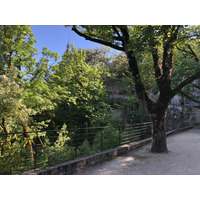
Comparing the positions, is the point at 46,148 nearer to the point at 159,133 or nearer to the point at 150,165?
the point at 150,165

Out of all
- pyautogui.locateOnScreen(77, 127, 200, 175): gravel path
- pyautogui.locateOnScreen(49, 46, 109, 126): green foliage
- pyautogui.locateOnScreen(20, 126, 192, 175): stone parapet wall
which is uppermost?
pyautogui.locateOnScreen(49, 46, 109, 126): green foliage

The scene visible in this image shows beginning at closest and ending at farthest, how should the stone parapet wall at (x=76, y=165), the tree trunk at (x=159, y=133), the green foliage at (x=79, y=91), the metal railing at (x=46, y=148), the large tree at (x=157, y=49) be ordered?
the stone parapet wall at (x=76, y=165), the metal railing at (x=46, y=148), the large tree at (x=157, y=49), the tree trunk at (x=159, y=133), the green foliage at (x=79, y=91)

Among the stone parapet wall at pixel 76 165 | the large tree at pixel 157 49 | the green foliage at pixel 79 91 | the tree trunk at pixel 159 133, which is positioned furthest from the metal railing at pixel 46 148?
the green foliage at pixel 79 91

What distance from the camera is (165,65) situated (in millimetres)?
6906

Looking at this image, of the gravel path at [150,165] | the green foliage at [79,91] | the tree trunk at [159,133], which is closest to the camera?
the gravel path at [150,165]

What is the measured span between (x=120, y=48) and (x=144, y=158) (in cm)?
433

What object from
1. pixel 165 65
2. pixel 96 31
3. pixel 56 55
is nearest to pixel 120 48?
pixel 96 31

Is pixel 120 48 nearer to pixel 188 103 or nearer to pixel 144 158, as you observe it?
pixel 144 158

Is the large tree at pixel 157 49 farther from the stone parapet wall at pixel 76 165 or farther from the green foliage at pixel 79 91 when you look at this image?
the green foliage at pixel 79 91

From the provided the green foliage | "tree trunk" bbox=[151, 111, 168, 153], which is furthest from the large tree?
the green foliage

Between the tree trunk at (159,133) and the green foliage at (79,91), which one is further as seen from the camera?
the green foliage at (79,91)

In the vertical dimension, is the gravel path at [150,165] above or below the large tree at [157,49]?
below

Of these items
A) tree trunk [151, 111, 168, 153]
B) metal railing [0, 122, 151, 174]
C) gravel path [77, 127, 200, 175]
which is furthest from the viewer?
tree trunk [151, 111, 168, 153]

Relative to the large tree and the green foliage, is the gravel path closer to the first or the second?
the large tree
